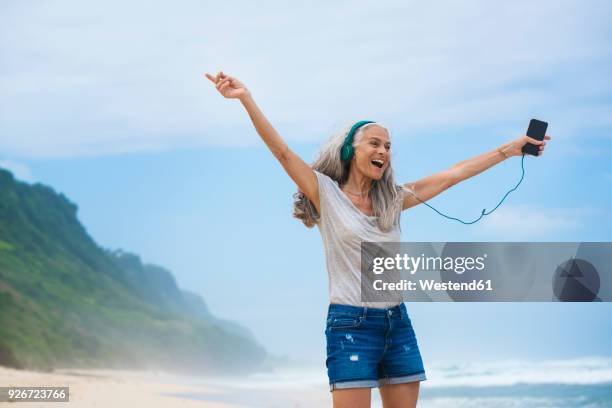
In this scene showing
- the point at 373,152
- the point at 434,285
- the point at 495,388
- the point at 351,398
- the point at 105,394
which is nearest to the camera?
the point at 351,398

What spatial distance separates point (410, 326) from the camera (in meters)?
2.49

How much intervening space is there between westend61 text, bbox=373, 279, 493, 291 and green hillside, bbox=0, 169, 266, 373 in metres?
11.3

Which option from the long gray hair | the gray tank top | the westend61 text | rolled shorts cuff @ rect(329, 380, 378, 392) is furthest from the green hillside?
rolled shorts cuff @ rect(329, 380, 378, 392)

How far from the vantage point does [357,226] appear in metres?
2.49

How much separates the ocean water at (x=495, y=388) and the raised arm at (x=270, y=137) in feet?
24.1

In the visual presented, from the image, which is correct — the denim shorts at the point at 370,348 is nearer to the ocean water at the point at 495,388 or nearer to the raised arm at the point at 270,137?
the raised arm at the point at 270,137

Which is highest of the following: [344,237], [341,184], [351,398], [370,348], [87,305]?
[87,305]

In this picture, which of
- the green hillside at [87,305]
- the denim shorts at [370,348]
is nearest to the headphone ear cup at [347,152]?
the denim shorts at [370,348]

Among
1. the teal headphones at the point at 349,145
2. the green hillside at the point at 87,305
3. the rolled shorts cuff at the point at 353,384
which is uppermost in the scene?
the green hillside at the point at 87,305

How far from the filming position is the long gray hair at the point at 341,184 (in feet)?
8.51

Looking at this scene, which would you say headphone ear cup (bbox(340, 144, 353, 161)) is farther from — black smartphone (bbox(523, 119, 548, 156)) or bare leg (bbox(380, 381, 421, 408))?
bare leg (bbox(380, 381, 421, 408))

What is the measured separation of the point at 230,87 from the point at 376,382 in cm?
96

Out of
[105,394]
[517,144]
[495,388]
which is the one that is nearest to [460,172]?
[517,144]

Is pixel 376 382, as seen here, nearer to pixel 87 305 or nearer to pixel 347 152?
pixel 347 152
